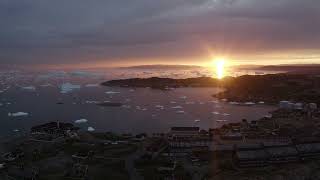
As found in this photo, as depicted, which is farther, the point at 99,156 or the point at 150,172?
the point at 99,156

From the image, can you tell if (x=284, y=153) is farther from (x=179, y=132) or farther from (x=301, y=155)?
(x=179, y=132)

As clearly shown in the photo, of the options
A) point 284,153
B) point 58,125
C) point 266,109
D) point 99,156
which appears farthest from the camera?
point 266,109

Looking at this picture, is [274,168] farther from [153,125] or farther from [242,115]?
[242,115]

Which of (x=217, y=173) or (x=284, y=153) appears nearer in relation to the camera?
(x=217, y=173)

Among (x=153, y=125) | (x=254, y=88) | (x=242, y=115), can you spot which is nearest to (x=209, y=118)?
(x=242, y=115)

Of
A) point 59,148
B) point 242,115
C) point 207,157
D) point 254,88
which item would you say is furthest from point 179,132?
point 254,88

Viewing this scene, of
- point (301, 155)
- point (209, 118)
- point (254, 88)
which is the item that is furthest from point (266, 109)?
point (301, 155)

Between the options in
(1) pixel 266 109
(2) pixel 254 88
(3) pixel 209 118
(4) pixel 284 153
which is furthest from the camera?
(2) pixel 254 88

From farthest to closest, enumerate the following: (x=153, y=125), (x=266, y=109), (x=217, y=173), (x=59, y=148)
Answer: (x=266, y=109) < (x=153, y=125) < (x=59, y=148) < (x=217, y=173)

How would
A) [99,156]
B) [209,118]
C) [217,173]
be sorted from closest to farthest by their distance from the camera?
[217,173]
[99,156]
[209,118]
